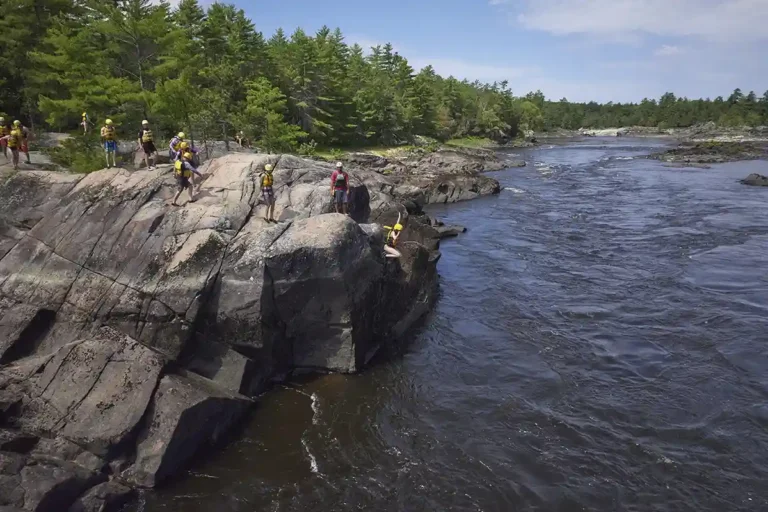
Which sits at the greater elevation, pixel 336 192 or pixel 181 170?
pixel 181 170

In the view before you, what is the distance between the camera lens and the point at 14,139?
2302 cm

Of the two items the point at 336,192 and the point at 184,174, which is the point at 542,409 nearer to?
the point at 336,192

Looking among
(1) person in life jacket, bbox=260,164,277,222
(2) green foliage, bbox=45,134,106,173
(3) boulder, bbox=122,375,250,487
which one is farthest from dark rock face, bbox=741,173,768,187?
(2) green foliage, bbox=45,134,106,173

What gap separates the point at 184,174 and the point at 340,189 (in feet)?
19.5

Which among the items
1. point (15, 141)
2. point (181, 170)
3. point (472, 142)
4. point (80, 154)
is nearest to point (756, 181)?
point (181, 170)

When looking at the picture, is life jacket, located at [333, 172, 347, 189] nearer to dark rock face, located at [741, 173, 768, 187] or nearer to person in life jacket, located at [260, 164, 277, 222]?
person in life jacket, located at [260, 164, 277, 222]

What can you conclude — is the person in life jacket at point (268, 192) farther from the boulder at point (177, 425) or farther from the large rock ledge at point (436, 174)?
the large rock ledge at point (436, 174)

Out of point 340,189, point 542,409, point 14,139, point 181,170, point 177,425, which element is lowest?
point 542,409

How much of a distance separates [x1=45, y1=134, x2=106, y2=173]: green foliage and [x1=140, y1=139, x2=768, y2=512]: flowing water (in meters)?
16.3

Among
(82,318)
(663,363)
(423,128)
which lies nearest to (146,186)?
(82,318)

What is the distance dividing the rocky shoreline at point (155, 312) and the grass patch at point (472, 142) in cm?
8597

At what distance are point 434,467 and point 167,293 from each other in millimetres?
9553

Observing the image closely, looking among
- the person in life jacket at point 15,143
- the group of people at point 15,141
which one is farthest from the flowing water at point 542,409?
the group of people at point 15,141

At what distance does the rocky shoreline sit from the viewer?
12.5 metres
